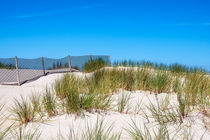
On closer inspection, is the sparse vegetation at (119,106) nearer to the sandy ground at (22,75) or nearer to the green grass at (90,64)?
the green grass at (90,64)

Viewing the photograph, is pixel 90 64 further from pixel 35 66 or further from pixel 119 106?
pixel 119 106

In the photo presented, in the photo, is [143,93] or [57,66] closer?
[143,93]

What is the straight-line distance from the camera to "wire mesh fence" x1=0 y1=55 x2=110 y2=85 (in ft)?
39.9

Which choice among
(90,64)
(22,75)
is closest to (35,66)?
(22,75)

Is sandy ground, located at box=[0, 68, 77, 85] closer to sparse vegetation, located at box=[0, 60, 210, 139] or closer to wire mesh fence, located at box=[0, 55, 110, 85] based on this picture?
wire mesh fence, located at box=[0, 55, 110, 85]

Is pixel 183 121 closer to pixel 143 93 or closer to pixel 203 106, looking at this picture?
→ pixel 203 106

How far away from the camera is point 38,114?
3760 millimetres

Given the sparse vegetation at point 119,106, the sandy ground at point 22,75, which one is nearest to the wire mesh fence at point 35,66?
the sandy ground at point 22,75

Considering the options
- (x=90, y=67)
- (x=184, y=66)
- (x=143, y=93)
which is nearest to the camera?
(x=143, y=93)

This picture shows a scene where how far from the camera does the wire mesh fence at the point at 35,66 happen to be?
12.2 m

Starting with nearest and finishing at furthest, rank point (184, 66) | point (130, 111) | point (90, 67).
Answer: point (130, 111)
point (184, 66)
point (90, 67)

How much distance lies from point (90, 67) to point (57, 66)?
4.48 metres

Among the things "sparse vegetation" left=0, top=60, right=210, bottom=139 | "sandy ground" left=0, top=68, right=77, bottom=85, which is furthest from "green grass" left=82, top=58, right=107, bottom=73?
"sparse vegetation" left=0, top=60, right=210, bottom=139

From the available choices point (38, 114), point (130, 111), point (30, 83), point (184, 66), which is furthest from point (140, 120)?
point (30, 83)
